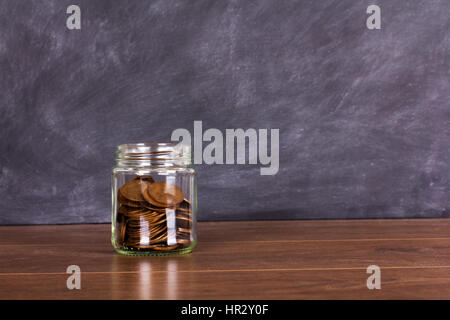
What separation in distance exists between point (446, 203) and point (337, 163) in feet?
1.25

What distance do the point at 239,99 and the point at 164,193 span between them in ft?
2.05

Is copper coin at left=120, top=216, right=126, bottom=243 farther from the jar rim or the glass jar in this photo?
the jar rim

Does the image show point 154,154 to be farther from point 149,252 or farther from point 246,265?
point 246,265

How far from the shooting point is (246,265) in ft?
2.92

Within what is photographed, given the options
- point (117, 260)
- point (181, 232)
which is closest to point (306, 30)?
point (181, 232)

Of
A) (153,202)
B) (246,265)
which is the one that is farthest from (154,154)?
(246,265)

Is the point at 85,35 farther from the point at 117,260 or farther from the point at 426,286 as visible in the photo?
the point at 426,286

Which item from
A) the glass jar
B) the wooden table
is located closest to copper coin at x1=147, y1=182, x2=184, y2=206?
the glass jar

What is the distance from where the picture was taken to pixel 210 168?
1544 millimetres

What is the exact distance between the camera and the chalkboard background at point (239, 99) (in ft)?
4.98

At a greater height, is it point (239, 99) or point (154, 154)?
point (239, 99)

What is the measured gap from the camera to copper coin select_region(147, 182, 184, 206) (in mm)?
984

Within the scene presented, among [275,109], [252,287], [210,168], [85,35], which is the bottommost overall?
[252,287]

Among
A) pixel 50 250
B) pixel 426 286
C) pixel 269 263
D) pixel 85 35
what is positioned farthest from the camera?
pixel 85 35
